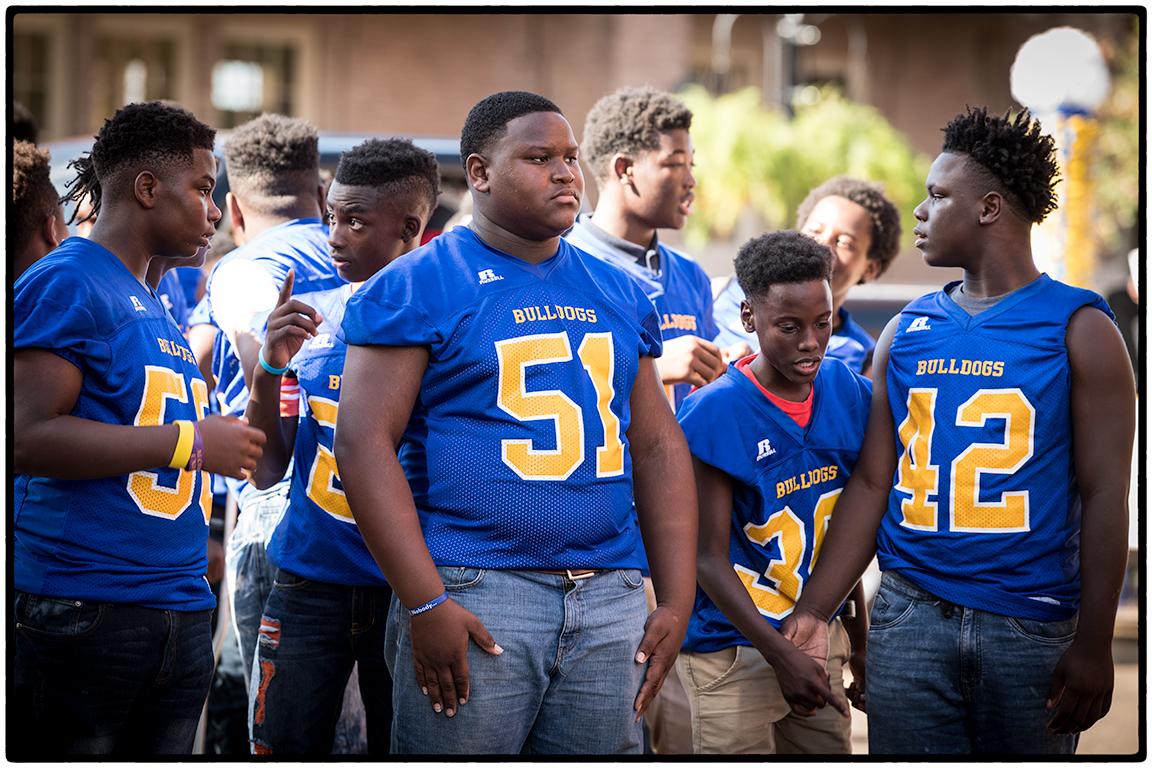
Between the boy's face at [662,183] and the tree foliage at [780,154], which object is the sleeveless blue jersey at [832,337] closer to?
the boy's face at [662,183]

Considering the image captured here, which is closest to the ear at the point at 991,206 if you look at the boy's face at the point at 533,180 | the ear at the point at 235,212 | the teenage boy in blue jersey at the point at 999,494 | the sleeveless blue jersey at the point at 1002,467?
the teenage boy in blue jersey at the point at 999,494

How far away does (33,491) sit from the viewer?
2.41 metres

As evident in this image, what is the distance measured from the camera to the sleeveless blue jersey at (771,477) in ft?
9.63

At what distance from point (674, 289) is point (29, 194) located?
2.09 meters

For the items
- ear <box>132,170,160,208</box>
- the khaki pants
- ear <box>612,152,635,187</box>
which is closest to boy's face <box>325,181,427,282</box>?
ear <box>132,170,160,208</box>

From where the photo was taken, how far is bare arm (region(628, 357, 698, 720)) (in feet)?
7.91

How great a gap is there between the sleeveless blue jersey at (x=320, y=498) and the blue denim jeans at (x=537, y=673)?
0.54 meters

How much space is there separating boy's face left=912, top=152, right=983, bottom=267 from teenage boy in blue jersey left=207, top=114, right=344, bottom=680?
6.09ft

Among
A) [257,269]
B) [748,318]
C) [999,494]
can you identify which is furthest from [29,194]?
[999,494]

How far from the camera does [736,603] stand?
9.36 feet

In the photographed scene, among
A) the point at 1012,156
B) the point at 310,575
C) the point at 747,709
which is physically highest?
the point at 1012,156

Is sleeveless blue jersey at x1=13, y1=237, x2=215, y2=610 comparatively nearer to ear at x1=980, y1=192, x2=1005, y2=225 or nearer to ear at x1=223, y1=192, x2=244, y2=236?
ear at x1=223, y1=192, x2=244, y2=236

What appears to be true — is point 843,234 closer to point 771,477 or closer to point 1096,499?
point 771,477

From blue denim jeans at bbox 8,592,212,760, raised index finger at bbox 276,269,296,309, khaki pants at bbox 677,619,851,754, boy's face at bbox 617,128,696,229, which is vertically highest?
boy's face at bbox 617,128,696,229
